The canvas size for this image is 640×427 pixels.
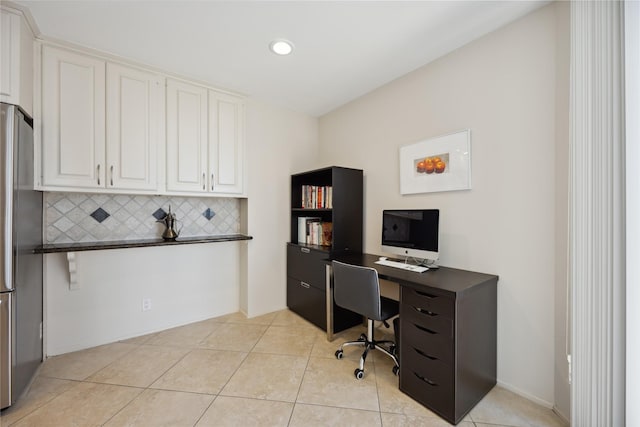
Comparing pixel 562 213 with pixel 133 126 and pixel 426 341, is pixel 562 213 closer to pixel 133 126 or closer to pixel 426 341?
pixel 426 341

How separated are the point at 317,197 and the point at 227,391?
187 centimetres

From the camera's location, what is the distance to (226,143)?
2.71m

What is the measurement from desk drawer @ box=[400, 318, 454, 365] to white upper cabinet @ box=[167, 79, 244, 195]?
2047mm

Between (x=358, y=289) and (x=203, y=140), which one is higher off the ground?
(x=203, y=140)

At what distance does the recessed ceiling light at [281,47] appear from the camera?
6.31 ft

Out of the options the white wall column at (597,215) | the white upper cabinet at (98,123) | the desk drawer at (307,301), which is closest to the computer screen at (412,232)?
the white wall column at (597,215)

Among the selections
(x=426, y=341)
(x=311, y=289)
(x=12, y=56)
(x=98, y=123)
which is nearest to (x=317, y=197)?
(x=311, y=289)

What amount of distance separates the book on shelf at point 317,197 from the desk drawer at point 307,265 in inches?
18.9

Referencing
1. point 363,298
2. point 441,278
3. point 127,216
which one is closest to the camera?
point 441,278

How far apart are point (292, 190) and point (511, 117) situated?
2.20 m

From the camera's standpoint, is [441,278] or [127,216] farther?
[127,216]

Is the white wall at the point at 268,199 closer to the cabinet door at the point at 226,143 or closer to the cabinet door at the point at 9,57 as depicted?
the cabinet door at the point at 226,143

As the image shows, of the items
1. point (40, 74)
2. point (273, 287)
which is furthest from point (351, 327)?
point (40, 74)
